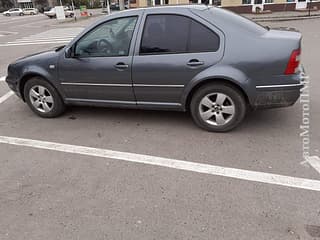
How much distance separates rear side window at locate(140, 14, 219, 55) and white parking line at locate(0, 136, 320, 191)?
1447mm

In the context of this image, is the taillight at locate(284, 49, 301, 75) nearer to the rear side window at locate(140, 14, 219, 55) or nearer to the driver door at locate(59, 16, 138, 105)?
the rear side window at locate(140, 14, 219, 55)

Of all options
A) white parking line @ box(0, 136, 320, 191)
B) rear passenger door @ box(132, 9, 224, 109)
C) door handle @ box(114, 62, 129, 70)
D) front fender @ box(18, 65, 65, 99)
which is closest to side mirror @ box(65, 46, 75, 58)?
front fender @ box(18, 65, 65, 99)

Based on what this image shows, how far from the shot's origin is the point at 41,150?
12.4 ft

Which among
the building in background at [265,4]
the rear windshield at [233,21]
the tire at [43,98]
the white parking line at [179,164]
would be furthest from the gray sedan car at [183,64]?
the building in background at [265,4]

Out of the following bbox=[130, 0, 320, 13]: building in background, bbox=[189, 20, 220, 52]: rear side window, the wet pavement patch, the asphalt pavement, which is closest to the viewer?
A: the wet pavement patch

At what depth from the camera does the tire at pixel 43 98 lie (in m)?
4.61

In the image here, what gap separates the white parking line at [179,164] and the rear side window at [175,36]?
1.45 m

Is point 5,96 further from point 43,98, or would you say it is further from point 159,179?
point 159,179

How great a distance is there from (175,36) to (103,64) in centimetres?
112

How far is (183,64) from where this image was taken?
3.65 m

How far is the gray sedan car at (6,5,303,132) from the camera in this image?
3479 millimetres

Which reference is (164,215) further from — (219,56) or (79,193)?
(219,56)

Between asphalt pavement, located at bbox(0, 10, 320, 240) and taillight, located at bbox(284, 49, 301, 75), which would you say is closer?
asphalt pavement, located at bbox(0, 10, 320, 240)

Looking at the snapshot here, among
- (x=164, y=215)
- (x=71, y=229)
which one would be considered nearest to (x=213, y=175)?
(x=164, y=215)
